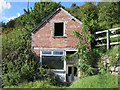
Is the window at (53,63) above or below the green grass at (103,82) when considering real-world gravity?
above

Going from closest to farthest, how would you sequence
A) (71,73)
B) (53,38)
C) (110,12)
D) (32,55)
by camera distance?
(110,12) < (71,73) < (53,38) < (32,55)

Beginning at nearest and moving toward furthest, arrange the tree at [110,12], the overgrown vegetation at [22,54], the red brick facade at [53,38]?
A: the tree at [110,12]
the overgrown vegetation at [22,54]
the red brick facade at [53,38]

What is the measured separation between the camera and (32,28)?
10.6 metres

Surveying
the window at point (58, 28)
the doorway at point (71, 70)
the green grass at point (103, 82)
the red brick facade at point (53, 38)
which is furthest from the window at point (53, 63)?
the green grass at point (103, 82)

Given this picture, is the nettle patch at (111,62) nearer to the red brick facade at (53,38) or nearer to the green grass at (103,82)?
the green grass at (103,82)

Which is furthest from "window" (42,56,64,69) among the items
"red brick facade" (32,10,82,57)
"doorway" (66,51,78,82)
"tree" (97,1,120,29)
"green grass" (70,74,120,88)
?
"tree" (97,1,120,29)

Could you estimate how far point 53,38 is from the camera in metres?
9.53

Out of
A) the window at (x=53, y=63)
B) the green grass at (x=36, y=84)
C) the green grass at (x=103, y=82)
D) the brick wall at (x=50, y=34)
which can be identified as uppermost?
the brick wall at (x=50, y=34)

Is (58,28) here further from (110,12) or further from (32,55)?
(110,12)

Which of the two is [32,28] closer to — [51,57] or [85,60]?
[51,57]

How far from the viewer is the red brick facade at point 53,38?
30.1 ft

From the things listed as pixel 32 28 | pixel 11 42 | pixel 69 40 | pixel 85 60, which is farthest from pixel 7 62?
pixel 85 60

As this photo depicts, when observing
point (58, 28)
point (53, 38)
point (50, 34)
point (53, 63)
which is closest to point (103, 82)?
point (53, 63)

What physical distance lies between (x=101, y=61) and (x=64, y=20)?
3.68 metres
